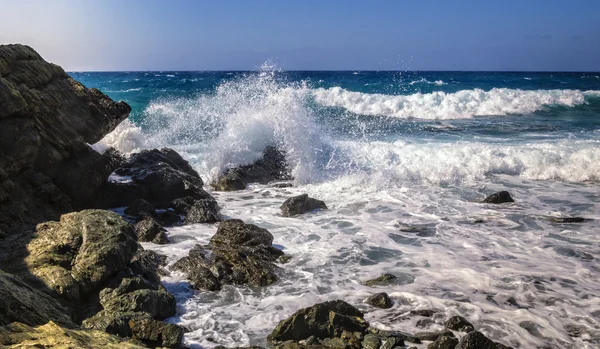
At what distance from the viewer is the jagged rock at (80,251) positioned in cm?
541

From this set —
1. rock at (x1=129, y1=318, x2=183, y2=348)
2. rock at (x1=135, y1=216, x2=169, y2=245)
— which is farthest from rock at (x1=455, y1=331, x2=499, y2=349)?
Answer: rock at (x1=135, y1=216, x2=169, y2=245)

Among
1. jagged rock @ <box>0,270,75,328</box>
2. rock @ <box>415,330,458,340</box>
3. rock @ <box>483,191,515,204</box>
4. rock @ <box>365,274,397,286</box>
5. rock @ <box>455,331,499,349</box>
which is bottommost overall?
rock @ <box>365,274,397,286</box>

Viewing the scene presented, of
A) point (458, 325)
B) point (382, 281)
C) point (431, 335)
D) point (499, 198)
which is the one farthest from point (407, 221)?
point (431, 335)

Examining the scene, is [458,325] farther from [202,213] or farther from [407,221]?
[202,213]

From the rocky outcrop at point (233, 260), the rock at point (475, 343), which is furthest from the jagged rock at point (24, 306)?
the rock at point (475, 343)

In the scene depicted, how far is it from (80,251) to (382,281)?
3.77 metres

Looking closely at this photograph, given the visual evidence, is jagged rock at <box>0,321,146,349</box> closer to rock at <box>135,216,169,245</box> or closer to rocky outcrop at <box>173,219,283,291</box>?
rocky outcrop at <box>173,219,283,291</box>

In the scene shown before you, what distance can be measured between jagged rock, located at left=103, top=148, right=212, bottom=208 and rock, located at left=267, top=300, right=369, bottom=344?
566cm

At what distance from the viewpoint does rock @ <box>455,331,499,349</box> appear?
4617 mm

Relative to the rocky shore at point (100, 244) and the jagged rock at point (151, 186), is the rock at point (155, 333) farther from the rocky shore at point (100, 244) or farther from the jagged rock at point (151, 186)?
the jagged rock at point (151, 186)

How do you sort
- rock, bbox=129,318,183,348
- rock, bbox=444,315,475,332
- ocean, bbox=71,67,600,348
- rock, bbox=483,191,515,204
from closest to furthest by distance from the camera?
rock, bbox=129,318,183,348 → rock, bbox=444,315,475,332 → ocean, bbox=71,67,600,348 → rock, bbox=483,191,515,204

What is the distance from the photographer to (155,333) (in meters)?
4.78

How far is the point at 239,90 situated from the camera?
17.6m

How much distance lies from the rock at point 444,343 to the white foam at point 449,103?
2216cm
